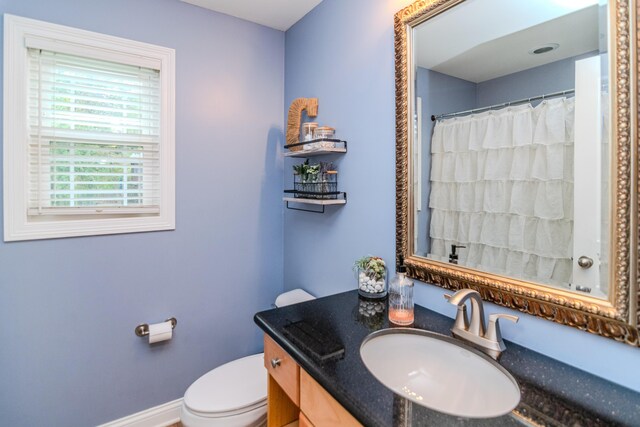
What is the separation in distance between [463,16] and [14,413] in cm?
256

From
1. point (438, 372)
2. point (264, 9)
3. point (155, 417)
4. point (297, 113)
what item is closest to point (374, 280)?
point (438, 372)

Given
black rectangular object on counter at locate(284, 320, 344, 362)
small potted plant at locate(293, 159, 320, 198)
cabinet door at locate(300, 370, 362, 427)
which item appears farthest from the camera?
small potted plant at locate(293, 159, 320, 198)

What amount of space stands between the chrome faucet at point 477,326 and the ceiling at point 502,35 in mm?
702

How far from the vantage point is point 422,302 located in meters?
1.32

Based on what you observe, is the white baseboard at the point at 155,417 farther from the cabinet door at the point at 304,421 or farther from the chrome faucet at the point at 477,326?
the chrome faucet at the point at 477,326

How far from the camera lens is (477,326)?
3.38 ft

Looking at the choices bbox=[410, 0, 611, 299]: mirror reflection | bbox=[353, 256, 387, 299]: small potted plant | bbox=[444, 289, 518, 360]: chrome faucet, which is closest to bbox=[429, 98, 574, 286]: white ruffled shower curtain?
bbox=[410, 0, 611, 299]: mirror reflection

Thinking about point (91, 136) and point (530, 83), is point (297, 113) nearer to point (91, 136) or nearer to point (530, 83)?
point (91, 136)

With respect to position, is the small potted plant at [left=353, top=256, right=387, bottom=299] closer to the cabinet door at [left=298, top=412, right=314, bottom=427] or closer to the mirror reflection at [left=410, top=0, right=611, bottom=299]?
the mirror reflection at [left=410, top=0, right=611, bottom=299]

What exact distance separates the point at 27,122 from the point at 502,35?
202cm

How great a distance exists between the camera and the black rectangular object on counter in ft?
3.16

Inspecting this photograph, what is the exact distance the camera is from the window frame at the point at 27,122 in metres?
1.50

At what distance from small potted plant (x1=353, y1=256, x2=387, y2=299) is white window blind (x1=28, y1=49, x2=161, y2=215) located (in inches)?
49.1

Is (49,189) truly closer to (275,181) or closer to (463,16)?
(275,181)
